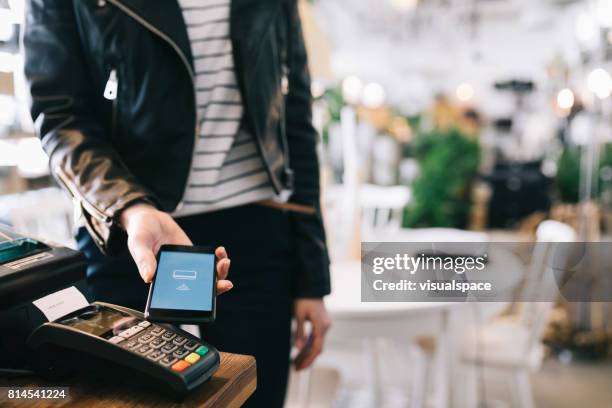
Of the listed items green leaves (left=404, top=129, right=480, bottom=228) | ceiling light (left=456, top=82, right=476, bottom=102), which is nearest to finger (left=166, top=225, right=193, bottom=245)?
green leaves (left=404, top=129, right=480, bottom=228)

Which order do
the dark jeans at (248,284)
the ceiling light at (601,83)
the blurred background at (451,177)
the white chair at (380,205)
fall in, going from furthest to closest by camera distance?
the white chair at (380,205), the ceiling light at (601,83), the blurred background at (451,177), the dark jeans at (248,284)

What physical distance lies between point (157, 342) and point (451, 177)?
5.64 m

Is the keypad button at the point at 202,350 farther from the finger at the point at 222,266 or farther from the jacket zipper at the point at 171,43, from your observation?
the jacket zipper at the point at 171,43

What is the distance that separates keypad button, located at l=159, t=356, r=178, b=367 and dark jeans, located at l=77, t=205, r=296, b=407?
261 mm

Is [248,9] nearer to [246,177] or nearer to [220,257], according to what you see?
[246,177]

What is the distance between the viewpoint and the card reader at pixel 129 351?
1.15 ft

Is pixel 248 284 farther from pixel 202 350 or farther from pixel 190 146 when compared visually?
pixel 202 350

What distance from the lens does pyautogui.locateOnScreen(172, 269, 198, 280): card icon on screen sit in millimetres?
420

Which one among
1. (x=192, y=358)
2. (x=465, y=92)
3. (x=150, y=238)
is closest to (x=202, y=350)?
(x=192, y=358)

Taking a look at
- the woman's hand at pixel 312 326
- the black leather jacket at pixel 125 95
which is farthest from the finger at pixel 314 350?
the black leather jacket at pixel 125 95

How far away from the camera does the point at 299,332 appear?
32.4 inches

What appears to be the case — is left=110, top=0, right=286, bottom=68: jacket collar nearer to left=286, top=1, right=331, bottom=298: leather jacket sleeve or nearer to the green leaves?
left=286, top=1, right=331, bottom=298: leather jacket sleeve

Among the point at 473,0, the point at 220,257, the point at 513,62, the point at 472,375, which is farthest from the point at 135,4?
the point at 513,62

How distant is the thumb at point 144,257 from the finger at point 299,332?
39cm
